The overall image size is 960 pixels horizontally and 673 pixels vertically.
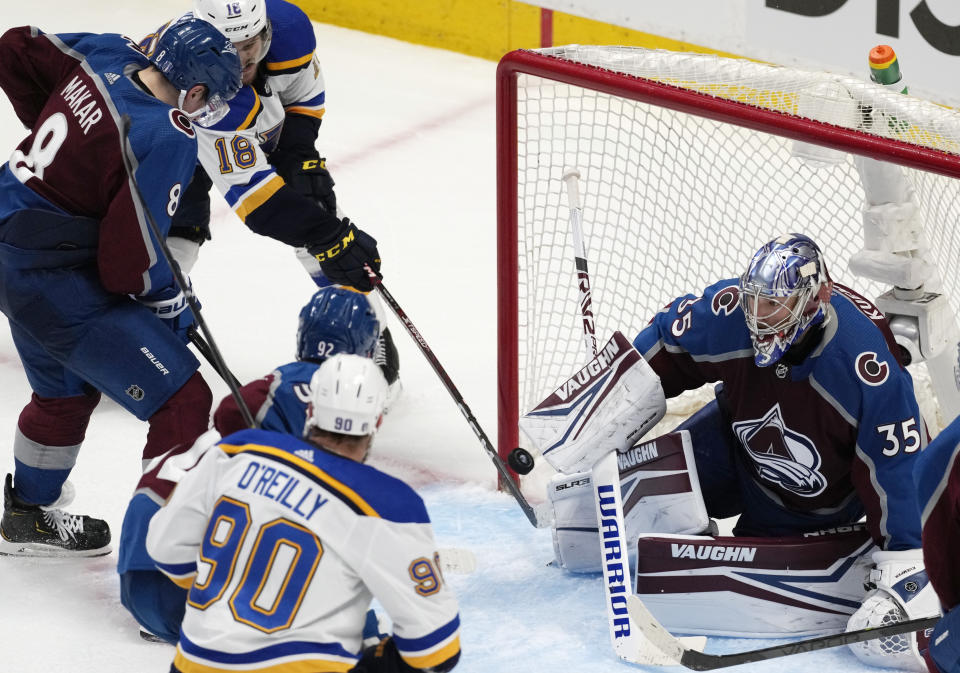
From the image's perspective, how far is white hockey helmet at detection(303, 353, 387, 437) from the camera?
210 cm

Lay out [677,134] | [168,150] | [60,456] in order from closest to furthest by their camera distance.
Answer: [168,150], [60,456], [677,134]

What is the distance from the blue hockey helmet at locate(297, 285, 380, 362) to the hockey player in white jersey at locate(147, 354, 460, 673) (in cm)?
29

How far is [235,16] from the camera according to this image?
341 centimetres

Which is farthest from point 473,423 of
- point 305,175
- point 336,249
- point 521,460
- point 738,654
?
point 738,654

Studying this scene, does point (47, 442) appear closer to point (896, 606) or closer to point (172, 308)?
point (172, 308)

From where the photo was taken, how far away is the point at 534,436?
130 inches

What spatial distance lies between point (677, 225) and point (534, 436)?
3.37 feet

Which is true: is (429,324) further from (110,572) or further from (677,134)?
(110,572)

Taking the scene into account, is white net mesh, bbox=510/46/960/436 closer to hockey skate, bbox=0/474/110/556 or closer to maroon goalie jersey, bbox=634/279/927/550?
maroon goalie jersey, bbox=634/279/927/550

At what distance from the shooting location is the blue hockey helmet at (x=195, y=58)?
2.96 metres

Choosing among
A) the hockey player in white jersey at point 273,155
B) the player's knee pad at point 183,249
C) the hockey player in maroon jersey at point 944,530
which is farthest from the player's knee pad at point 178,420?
the hockey player in maroon jersey at point 944,530

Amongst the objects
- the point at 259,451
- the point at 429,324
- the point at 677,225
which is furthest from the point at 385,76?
the point at 259,451

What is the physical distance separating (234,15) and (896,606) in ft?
6.36

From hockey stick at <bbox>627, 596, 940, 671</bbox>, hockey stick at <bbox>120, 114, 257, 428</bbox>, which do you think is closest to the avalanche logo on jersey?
hockey stick at <bbox>627, 596, 940, 671</bbox>
